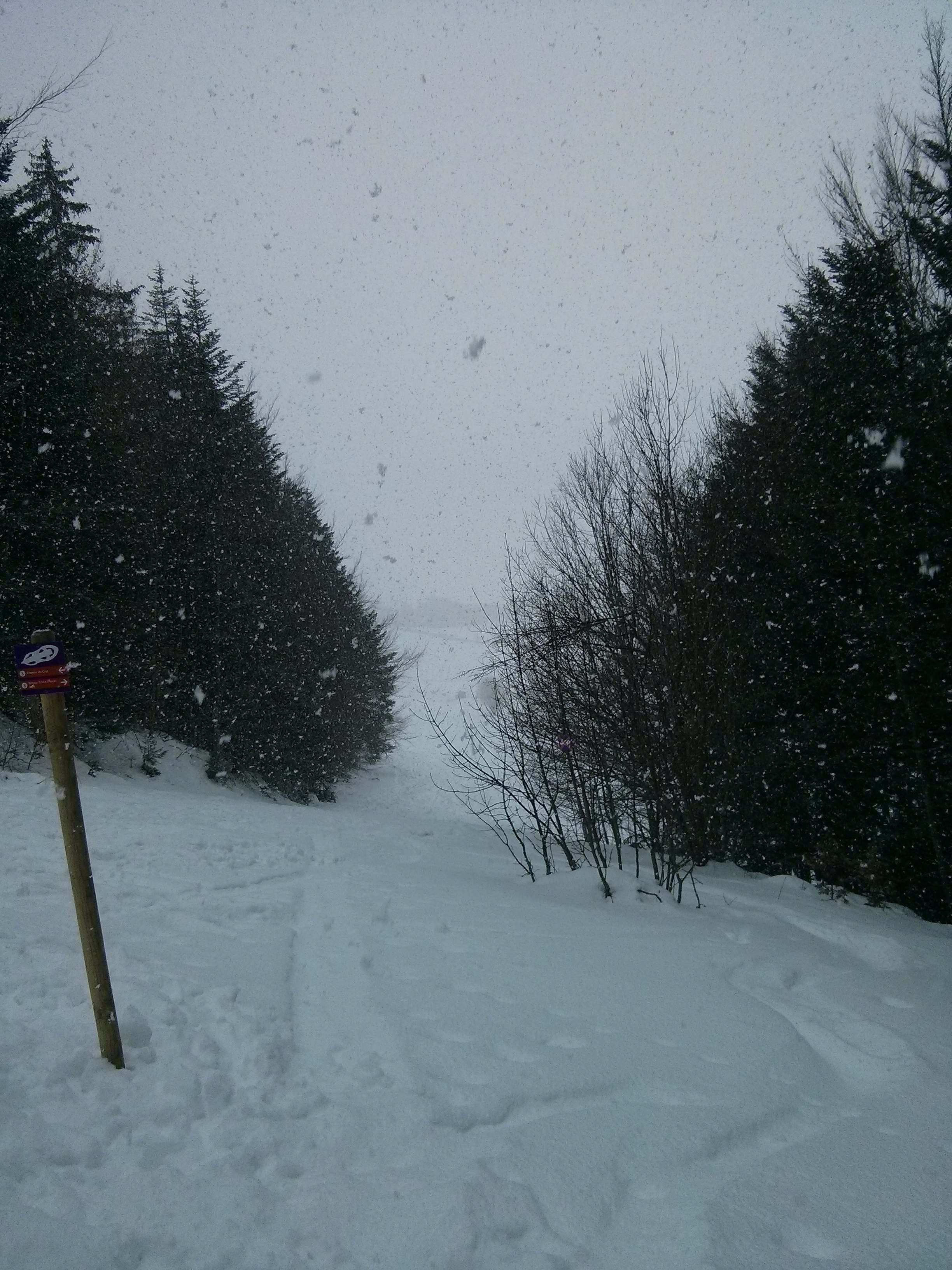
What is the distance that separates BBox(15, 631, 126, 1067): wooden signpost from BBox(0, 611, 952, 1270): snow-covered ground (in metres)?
0.21

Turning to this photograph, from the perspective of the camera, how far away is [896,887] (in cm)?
765

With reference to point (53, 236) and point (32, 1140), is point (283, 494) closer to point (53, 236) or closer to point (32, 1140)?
point (53, 236)

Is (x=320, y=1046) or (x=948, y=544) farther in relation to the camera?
(x=948, y=544)

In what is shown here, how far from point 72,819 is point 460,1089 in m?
2.15

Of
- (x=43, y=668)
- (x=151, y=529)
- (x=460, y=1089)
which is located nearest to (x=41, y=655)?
(x=43, y=668)

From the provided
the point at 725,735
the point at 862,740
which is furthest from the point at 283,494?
the point at 862,740

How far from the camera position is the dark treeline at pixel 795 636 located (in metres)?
7.28

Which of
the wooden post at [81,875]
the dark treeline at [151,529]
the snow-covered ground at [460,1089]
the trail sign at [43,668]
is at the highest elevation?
the dark treeline at [151,529]

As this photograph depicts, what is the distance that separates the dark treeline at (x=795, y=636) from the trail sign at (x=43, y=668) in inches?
194

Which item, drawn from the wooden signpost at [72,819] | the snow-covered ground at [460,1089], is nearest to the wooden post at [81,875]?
the wooden signpost at [72,819]

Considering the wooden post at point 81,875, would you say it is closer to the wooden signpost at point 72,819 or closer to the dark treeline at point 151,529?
the wooden signpost at point 72,819

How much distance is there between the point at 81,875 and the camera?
2703 mm

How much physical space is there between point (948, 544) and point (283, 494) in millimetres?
17374

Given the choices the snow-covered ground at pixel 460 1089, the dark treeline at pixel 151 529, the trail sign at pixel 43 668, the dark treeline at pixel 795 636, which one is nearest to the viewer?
the snow-covered ground at pixel 460 1089
